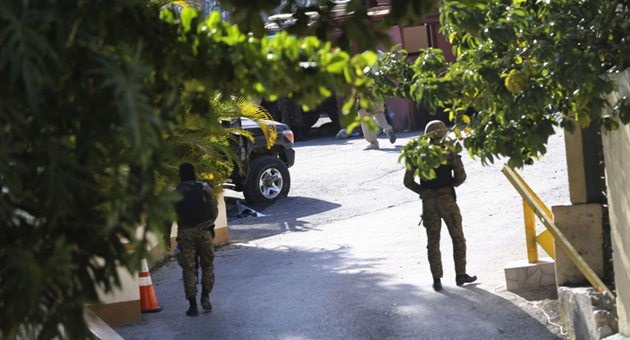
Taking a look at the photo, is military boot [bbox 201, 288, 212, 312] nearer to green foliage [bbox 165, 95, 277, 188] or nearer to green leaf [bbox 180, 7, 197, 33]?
green foliage [bbox 165, 95, 277, 188]

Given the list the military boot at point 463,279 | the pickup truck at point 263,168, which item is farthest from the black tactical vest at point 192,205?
the pickup truck at point 263,168

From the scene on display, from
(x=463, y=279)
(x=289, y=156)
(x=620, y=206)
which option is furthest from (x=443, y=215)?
(x=289, y=156)

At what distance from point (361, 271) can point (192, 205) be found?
100 inches

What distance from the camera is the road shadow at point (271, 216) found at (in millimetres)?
12326

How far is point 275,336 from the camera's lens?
7008mm

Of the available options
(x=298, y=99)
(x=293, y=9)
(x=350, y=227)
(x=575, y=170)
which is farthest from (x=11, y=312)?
(x=350, y=227)

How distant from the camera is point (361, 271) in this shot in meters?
9.17

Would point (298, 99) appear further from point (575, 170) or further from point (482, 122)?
point (575, 170)

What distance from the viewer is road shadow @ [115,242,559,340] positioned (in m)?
6.94

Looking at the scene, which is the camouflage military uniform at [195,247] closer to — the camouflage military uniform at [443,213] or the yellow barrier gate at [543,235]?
the camouflage military uniform at [443,213]

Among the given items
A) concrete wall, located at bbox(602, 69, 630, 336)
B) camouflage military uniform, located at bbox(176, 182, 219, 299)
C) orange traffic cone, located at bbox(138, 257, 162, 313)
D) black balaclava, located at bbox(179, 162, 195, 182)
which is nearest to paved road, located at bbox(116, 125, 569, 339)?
orange traffic cone, located at bbox(138, 257, 162, 313)

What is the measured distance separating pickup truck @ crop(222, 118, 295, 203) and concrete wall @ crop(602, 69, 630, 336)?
8.52 meters

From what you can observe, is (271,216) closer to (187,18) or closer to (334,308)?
(334,308)

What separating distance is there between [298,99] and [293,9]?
1.30 feet
